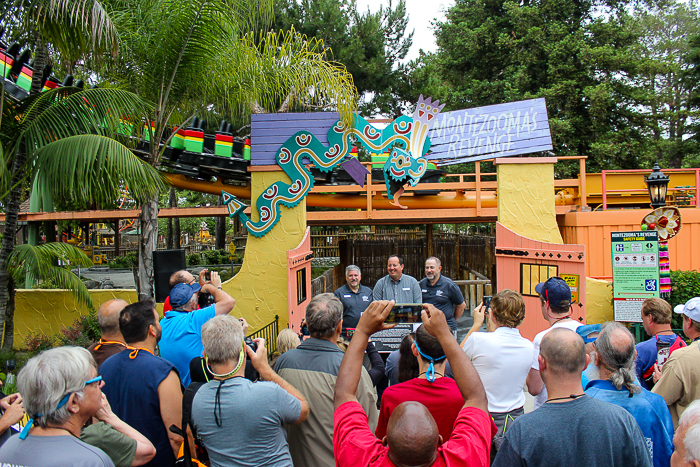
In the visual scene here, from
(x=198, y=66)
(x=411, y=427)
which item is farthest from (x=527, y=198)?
(x=411, y=427)

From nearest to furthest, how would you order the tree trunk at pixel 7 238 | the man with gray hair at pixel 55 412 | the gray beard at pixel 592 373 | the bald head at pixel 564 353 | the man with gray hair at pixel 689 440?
the man with gray hair at pixel 689 440 < the man with gray hair at pixel 55 412 < the bald head at pixel 564 353 < the gray beard at pixel 592 373 < the tree trunk at pixel 7 238

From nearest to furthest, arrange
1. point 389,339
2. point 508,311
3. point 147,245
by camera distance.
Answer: point 508,311
point 389,339
point 147,245

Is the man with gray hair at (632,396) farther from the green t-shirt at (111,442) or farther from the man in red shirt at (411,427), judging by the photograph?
the green t-shirt at (111,442)

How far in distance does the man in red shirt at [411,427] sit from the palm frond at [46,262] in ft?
18.6

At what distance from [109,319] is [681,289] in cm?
799

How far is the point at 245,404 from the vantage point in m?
2.23

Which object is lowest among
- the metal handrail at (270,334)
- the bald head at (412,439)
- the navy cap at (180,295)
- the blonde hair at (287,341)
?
the metal handrail at (270,334)

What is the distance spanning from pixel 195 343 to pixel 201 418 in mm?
1275

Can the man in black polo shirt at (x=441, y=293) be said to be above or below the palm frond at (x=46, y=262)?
below

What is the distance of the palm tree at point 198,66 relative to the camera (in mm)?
6344

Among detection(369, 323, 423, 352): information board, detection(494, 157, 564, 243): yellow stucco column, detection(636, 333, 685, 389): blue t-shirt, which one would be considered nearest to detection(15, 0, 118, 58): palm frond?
detection(369, 323, 423, 352): information board

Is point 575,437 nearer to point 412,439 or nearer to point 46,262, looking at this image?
point 412,439

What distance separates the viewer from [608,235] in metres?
8.21

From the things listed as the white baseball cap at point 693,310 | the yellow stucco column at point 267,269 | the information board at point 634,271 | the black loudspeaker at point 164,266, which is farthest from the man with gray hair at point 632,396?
the yellow stucco column at point 267,269
